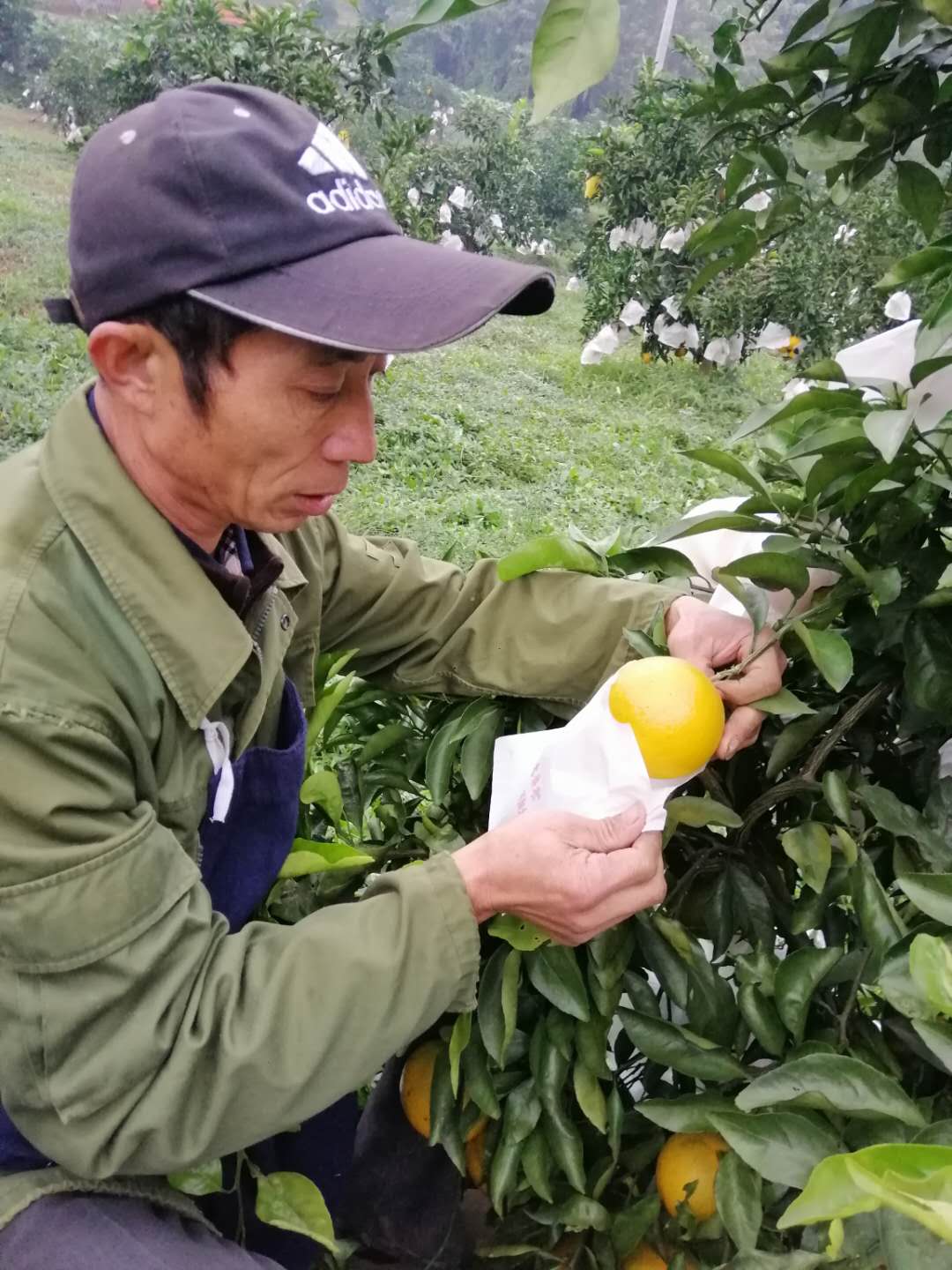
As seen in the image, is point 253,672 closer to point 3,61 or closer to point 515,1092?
point 515,1092

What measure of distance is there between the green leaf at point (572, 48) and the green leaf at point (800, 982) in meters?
0.68

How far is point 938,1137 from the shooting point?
0.63 m

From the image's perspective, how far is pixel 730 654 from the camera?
1.04 m

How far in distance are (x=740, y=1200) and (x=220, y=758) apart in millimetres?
581

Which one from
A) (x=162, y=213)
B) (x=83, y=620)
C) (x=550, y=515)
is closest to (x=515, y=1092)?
(x=83, y=620)

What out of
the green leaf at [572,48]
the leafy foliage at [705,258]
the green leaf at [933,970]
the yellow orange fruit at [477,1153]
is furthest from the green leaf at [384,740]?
the leafy foliage at [705,258]

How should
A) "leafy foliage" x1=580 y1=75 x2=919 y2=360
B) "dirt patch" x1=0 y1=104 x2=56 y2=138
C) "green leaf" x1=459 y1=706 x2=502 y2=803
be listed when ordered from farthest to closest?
"dirt patch" x1=0 y1=104 x2=56 y2=138
"leafy foliage" x1=580 y1=75 x2=919 y2=360
"green leaf" x1=459 y1=706 x2=502 y2=803

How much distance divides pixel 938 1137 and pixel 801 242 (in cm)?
693

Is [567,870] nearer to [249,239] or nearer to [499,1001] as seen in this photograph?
[499,1001]

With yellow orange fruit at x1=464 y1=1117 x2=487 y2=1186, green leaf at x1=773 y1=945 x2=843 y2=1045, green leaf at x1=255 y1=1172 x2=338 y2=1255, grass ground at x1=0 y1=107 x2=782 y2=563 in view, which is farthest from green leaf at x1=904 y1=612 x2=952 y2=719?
grass ground at x1=0 y1=107 x2=782 y2=563

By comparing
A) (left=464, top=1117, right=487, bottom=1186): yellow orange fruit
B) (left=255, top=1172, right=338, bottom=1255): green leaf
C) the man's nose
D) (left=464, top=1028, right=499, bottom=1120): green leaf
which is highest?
the man's nose

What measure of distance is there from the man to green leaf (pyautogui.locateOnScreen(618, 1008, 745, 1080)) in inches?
4.2

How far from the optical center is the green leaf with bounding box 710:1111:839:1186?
68 centimetres

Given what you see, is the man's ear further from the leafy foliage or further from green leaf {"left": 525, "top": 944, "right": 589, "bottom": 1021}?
the leafy foliage
